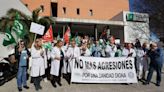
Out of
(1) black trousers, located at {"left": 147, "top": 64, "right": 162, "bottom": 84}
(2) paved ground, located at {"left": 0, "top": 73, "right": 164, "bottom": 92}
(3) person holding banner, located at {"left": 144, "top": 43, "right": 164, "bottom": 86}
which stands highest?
(3) person holding banner, located at {"left": 144, "top": 43, "right": 164, "bottom": 86}

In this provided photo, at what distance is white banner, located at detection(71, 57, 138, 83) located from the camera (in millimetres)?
14352

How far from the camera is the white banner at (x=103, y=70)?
47.1 feet

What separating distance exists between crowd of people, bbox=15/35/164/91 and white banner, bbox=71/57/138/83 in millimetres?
403

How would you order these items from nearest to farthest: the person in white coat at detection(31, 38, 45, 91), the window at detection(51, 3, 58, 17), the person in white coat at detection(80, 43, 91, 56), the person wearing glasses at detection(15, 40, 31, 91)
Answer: the person wearing glasses at detection(15, 40, 31, 91)
the person in white coat at detection(31, 38, 45, 91)
the person in white coat at detection(80, 43, 91, 56)
the window at detection(51, 3, 58, 17)

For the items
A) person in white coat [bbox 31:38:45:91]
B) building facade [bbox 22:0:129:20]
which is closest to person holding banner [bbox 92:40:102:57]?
person in white coat [bbox 31:38:45:91]

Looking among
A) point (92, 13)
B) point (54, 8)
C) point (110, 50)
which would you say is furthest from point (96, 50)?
point (54, 8)

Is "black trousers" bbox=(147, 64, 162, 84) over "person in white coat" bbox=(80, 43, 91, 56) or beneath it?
beneath

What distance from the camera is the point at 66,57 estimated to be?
47.7 feet

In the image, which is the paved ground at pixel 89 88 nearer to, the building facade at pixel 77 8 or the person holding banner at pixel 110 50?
the person holding banner at pixel 110 50

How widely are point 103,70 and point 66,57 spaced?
67.3 inches

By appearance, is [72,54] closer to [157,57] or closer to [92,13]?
[157,57]

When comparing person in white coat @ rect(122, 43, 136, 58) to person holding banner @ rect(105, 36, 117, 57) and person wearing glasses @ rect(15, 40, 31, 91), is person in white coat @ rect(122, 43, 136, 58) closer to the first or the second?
person holding banner @ rect(105, 36, 117, 57)

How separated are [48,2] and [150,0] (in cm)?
2225

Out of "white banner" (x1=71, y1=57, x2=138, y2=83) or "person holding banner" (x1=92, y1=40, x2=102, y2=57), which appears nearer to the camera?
"white banner" (x1=71, y1=57, x2=138, y2=83)
